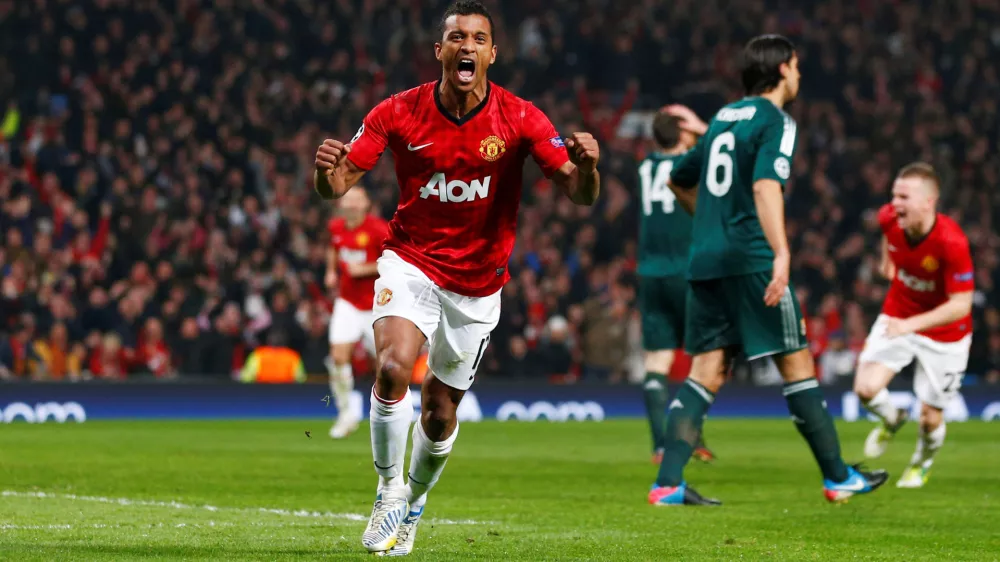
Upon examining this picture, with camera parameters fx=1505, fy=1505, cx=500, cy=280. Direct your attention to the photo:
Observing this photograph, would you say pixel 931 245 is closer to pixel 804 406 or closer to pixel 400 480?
pixel 804 406

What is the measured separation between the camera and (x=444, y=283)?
6426 mm

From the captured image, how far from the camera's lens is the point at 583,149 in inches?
237

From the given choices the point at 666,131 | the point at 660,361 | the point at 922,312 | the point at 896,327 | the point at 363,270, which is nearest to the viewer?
the point at 896,327

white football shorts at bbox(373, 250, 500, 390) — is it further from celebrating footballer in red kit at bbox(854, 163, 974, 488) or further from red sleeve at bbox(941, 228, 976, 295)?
red sleeve at bbox(941, 228, 976, 295)

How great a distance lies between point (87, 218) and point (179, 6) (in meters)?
5.43

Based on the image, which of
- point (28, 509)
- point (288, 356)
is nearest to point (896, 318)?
point (28, 509)

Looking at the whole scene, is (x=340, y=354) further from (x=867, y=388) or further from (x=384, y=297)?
(x=384, y=297)

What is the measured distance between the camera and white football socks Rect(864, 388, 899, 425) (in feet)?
34.7

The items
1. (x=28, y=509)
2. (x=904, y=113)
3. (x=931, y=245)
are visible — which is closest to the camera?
(x=28, y=509)

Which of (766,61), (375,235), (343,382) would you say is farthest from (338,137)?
(766,61)

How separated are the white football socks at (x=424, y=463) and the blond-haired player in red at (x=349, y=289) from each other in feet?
27.7

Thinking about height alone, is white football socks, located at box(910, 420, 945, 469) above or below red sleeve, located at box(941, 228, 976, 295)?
below

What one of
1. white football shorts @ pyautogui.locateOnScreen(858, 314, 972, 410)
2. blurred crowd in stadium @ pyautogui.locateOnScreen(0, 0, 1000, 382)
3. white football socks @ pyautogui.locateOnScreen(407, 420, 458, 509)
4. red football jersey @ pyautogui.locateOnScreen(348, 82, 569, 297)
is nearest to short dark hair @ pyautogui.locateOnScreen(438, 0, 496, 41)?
red football jersey @ pyautogui.locateOnScreen(348, 82, 569, 297)

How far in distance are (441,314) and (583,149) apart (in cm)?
102
